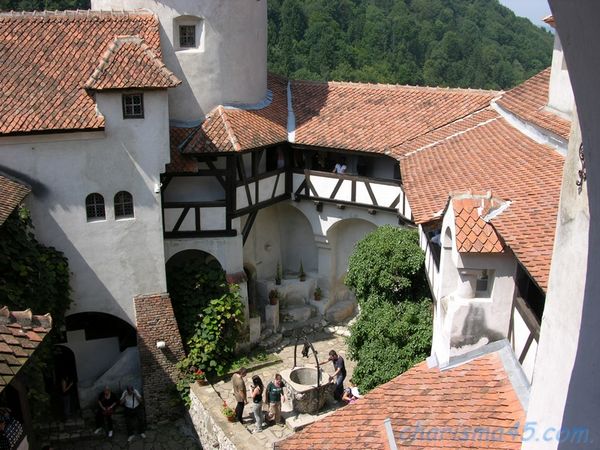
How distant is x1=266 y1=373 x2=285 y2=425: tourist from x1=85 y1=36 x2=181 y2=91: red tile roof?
7.59 m

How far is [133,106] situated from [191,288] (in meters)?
5.24

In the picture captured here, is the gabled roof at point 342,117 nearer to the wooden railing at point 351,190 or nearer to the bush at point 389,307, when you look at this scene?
the wooden railing at point 351,190

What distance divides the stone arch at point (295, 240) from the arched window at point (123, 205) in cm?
620

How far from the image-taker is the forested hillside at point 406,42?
44375 mm

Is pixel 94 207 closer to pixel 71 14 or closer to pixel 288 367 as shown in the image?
pixel 71 14

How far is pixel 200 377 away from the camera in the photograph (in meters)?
18.8

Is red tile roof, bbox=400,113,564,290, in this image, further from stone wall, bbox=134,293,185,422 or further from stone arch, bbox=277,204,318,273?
stone wall, bbox=134,293,185,422

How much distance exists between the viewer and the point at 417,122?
66.9ft

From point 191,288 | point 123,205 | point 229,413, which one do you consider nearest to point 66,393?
point 191,288

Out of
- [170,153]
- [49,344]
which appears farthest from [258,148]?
[49,344]

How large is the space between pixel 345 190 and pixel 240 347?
5.52 meters

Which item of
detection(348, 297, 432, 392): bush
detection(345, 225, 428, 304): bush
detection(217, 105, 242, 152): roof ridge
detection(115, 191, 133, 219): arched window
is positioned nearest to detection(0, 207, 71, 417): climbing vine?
detection(115, 191, 133, 219): arched window

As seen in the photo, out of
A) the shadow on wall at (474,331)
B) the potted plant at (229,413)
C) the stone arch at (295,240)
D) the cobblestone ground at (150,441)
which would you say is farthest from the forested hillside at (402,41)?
the shadow on wall at (474,331)

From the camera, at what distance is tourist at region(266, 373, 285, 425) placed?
16.8 meters
